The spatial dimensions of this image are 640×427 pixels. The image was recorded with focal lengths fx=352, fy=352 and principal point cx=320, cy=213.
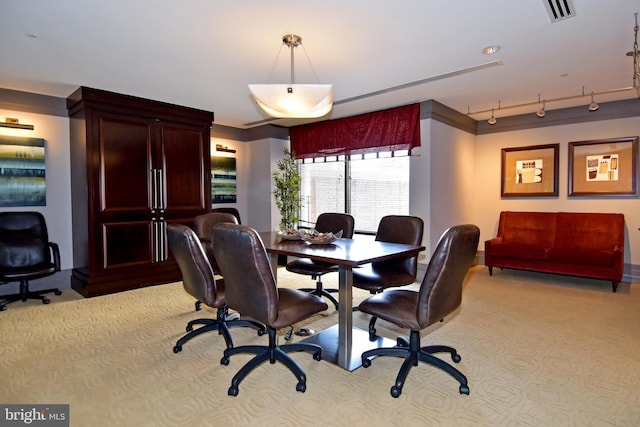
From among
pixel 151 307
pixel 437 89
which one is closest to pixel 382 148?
pixel 437 89

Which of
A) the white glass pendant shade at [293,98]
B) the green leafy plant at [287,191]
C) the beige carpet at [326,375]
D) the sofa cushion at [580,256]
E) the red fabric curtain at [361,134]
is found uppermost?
the red fabric curtain at [361,134]

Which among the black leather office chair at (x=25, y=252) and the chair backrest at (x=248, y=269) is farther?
the black leather office chair at (x=25, y=252)

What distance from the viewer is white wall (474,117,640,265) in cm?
487

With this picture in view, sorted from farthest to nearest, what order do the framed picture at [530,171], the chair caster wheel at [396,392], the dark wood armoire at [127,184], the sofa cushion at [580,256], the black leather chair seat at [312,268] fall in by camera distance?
the framed picture at [530,171] → the sofa cushion at [580,256] → the dark wood armoire at [127,184] → the black leather chair seat at [312,268] → the chair caster wheel at [396,392]

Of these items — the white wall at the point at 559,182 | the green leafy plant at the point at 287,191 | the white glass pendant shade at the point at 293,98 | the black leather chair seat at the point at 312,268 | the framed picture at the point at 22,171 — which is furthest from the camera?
the green leafy plant at the point at 287,191

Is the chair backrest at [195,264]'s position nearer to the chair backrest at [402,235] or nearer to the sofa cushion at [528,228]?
the chair backrest at [402,235]

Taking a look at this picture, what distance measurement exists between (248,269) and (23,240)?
3701 mm

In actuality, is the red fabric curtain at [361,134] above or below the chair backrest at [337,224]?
above

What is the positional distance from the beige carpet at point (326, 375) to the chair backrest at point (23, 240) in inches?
28.9

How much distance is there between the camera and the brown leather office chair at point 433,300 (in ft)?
6.61

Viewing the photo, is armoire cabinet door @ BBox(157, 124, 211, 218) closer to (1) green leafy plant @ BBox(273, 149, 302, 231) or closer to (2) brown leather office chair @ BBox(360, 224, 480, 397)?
(1) green leafy plant @ BBox(273, 149, 302, 231)

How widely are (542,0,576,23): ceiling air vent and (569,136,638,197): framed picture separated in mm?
3305

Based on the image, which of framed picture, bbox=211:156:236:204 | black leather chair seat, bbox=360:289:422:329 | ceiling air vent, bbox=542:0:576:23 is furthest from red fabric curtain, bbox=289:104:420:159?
black leather chair seat, bbox=360:289:422:329

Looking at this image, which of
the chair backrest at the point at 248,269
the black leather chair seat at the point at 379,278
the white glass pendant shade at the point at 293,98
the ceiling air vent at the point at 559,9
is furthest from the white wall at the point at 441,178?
the ceiling air vent at the point at 559,9
